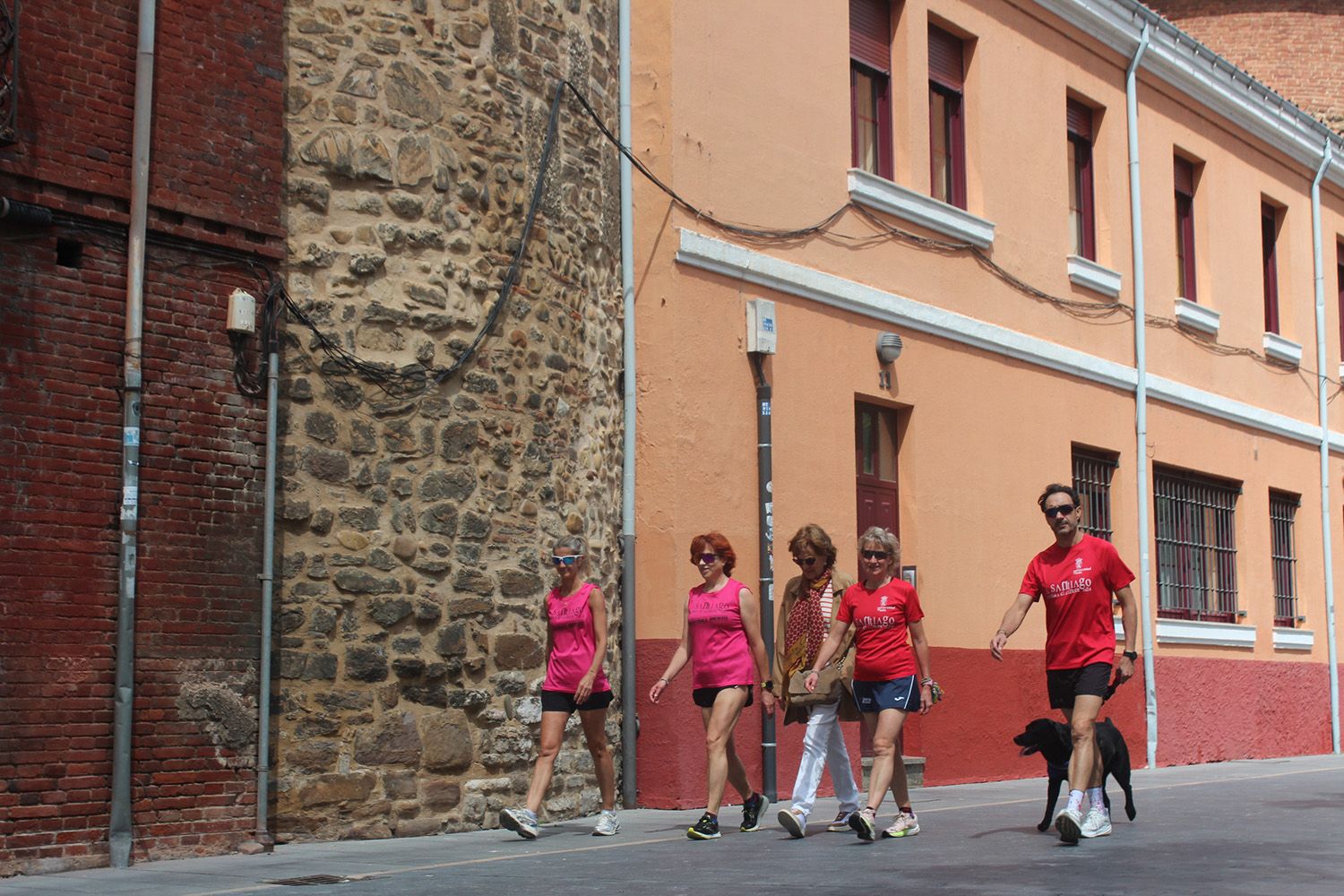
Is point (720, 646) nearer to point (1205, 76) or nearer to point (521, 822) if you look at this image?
point (521, 822)

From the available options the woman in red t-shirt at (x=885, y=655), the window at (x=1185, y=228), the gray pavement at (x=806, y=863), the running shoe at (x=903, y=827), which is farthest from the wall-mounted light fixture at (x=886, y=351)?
the window at (x=1185, y=228)

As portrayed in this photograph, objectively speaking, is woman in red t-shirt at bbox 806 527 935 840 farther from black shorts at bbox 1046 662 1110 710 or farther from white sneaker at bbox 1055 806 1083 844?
white sneaker at bbox 1055 806 1083 844

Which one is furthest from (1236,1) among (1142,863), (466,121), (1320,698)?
(1142,863)

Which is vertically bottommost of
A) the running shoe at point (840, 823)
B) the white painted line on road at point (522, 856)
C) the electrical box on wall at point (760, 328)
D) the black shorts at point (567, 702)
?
the white painted line on road at point (522, 856)

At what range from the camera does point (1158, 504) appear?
20.6 meters

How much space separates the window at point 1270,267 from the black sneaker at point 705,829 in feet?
49.9

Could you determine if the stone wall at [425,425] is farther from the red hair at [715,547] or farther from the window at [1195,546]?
the window at [1195,546]

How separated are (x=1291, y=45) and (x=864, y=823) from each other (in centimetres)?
2230

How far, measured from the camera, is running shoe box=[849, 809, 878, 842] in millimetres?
10602

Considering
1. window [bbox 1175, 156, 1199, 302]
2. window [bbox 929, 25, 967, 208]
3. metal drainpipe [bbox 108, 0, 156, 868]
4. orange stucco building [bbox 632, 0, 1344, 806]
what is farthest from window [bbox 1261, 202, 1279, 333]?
metal drainpipe [bbox 108, 0, 156, 868]

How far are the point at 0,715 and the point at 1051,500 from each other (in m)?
5.77

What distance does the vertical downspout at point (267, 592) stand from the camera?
1038 cm

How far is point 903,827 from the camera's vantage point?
1109cm

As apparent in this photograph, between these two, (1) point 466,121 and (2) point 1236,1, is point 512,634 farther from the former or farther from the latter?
(2) point 1236,1
